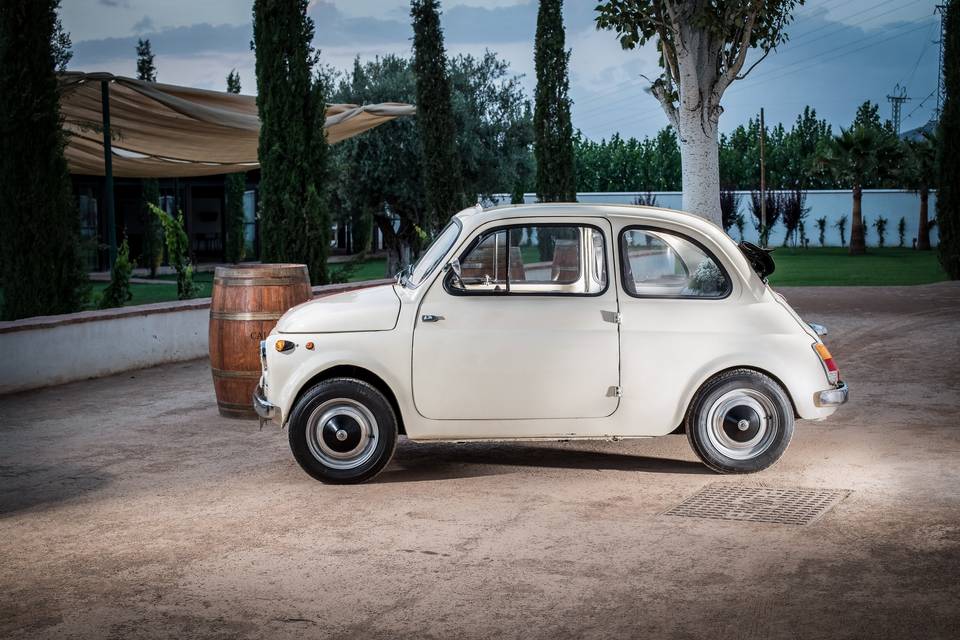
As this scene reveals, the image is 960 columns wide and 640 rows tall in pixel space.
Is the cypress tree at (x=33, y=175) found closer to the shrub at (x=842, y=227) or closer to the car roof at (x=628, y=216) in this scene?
the car roof at (x=628, y=216)

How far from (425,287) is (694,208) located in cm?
708

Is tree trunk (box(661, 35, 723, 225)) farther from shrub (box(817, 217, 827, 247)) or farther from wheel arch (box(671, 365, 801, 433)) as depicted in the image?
shrub (box(817, 217, 827, 247))

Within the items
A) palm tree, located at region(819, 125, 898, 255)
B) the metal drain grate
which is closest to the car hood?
the metal drain grate

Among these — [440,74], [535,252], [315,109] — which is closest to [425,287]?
[535,252]

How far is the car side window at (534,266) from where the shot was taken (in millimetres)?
7289

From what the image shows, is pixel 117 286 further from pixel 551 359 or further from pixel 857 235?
pixel 857 235

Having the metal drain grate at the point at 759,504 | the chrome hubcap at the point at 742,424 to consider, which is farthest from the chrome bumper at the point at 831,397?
the metal drain grate at the point at 759,504

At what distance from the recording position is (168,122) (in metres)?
17.4

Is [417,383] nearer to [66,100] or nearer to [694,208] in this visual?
[694,208]

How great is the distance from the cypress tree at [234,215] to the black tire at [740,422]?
101 feet

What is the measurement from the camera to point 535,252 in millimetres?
8656

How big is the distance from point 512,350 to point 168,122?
11.8m

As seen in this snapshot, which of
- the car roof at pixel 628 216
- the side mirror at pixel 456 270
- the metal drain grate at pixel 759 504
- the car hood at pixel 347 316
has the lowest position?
the metal drain grate at pixel 759 504

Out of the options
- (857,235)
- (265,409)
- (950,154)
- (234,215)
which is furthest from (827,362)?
(857,235)
